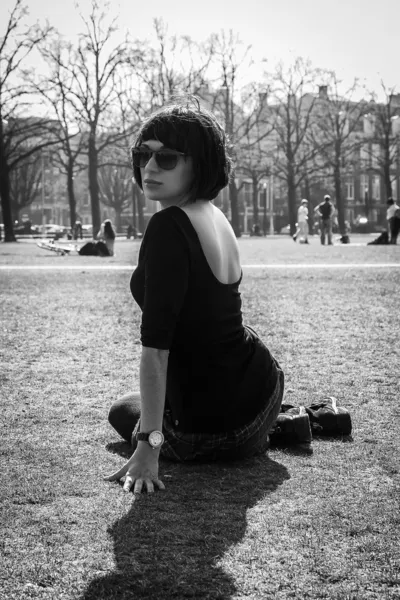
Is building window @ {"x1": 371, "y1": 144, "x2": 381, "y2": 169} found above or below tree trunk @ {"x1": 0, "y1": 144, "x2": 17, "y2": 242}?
above

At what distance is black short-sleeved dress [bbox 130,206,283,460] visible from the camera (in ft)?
9.16

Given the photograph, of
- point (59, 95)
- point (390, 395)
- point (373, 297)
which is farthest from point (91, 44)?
point (390, 395)

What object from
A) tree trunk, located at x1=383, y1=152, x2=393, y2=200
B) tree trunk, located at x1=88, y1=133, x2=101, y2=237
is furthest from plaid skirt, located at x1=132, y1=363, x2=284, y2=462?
tree trunk, located at x1=383, y1=152, x2=393, y2=200

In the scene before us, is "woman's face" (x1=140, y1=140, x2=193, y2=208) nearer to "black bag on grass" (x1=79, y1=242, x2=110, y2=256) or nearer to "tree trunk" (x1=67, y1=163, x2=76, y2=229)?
"black bag on grass" (x1=79, y1=242, x2=110, y2=256)

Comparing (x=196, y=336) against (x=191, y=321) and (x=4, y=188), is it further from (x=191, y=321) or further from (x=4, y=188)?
(x=4, y=188)

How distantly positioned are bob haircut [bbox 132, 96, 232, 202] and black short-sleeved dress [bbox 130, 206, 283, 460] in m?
0.15

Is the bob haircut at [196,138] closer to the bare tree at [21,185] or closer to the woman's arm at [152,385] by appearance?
the woman's arm at [152,385]

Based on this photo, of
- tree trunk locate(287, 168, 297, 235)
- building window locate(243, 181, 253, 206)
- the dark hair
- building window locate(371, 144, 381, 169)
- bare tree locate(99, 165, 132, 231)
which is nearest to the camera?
the dark hair

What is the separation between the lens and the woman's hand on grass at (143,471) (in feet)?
9.21

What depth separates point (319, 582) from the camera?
2074 millimetres

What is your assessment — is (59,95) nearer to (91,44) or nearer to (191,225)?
(91,44)

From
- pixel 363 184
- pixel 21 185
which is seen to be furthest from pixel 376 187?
pixel 21 185

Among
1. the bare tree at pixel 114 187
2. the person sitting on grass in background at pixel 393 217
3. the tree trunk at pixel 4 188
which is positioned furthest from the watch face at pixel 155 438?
the bare tree at pixel 114 187

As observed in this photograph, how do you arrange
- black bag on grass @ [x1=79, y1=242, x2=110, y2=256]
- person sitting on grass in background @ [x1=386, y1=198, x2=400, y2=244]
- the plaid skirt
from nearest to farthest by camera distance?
the plaid skirt, black bag on grass @ [x1=79, y1=242, x2=110, y2=256], person sitting on grass in background @ [x1=386, y1=198, x2=400, y2=244]
